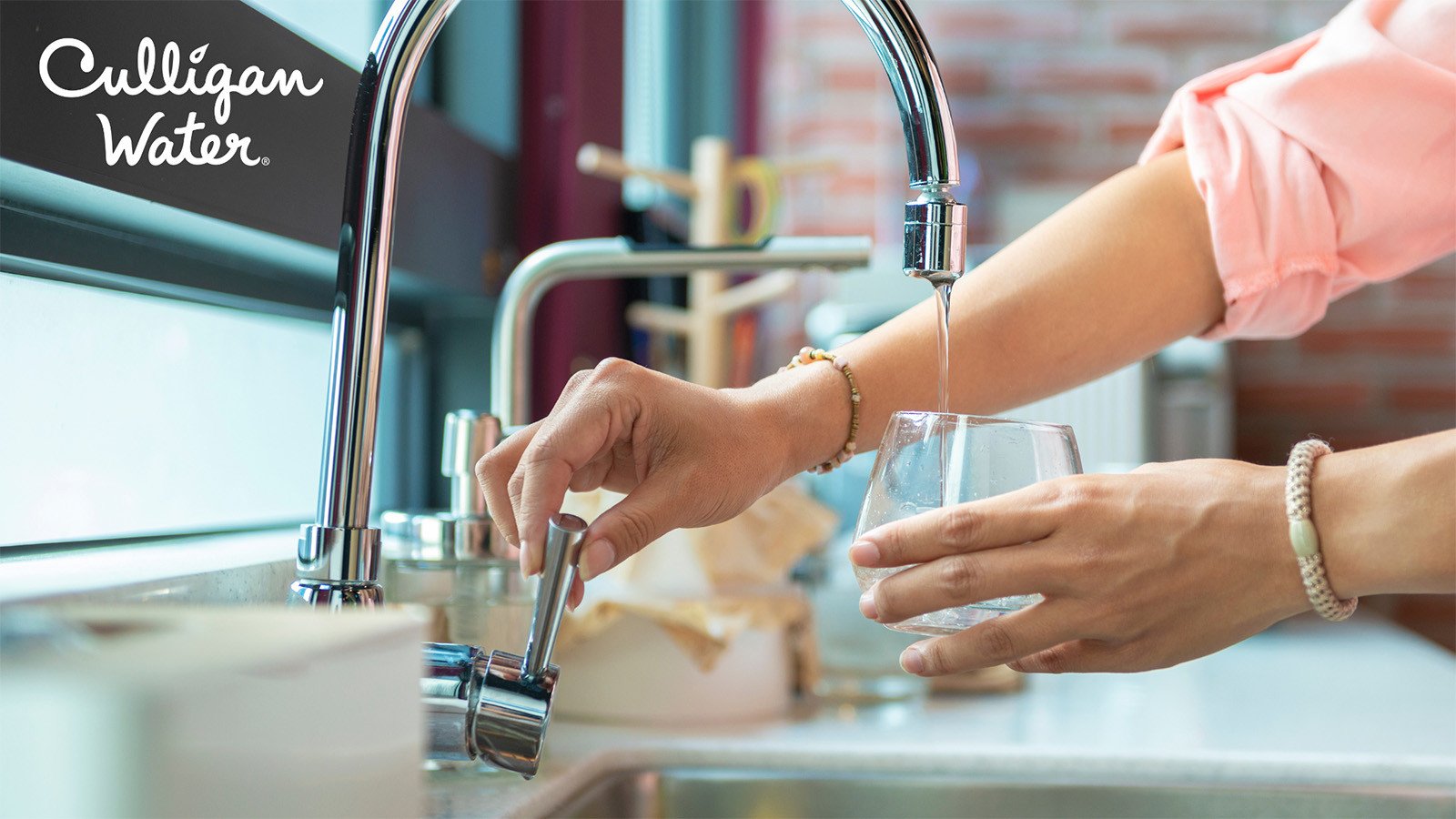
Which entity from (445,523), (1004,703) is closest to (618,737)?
(445,523)

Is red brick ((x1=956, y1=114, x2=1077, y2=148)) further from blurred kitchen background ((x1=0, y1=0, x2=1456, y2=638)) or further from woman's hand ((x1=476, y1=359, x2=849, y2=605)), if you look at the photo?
woman's hand ((x1=476, y1=359, x2=849, y2=605))

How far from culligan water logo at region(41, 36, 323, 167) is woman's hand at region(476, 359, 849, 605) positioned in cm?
25

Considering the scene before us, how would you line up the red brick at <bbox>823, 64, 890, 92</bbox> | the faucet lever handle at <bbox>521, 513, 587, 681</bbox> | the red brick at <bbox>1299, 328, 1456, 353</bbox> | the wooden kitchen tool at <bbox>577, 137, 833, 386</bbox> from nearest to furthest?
the faucet lever handle at <bbox>521, 513, 587, 681</bbox>, the wooden kitchen tool at <bbox>577, 137, 833, 386</bbox>, the red brick at <bbox>1299, 328, 1456, 353</bbox>, the red brick at <bbox>823, 64, 890, 92</bbox>

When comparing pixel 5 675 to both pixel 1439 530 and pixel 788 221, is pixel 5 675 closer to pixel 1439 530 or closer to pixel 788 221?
pixel 1439 530

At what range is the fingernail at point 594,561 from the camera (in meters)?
0.55

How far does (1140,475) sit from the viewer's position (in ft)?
1.88

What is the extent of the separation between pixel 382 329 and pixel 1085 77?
1.96 m

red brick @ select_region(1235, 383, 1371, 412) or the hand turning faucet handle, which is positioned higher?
red brick @ select_region(1235, 383, 1371, 412)

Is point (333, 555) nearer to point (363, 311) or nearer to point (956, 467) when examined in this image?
point (363, 311)

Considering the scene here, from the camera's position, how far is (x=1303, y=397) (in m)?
2.28

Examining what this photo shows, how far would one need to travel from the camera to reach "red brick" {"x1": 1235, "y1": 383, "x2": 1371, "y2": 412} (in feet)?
7.45

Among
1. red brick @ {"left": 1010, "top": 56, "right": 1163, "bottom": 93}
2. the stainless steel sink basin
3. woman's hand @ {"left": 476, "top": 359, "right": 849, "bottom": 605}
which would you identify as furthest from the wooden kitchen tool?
woman's hand @ {"left": 476, "top": 359, "right": 849, "bottom": 605}

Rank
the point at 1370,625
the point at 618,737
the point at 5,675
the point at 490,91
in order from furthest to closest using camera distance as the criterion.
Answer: the point at 1370,625 → the point at 490,91 → the point at 618,737 → the point at 5,675

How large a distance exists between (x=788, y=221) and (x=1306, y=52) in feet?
5.15
